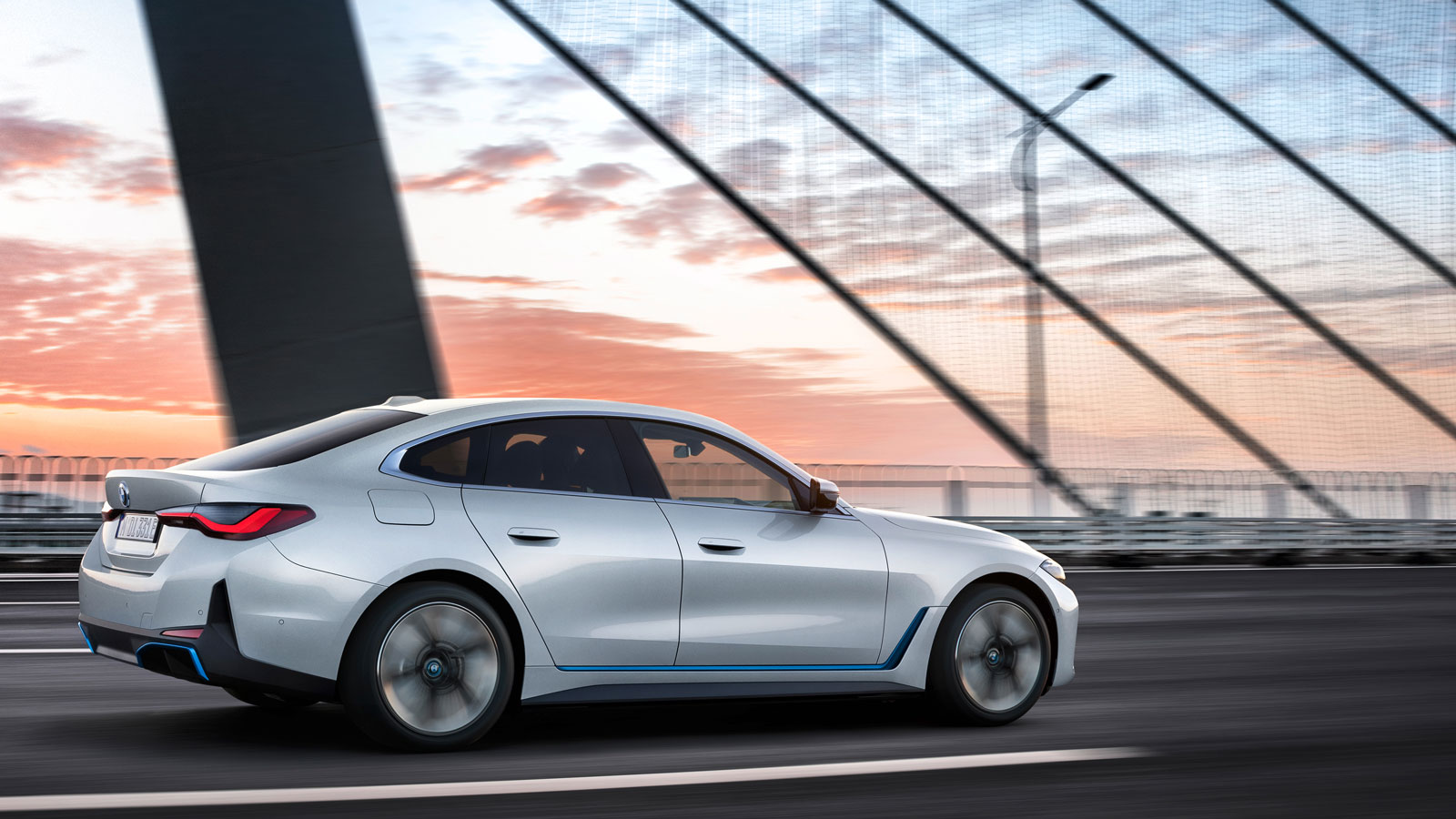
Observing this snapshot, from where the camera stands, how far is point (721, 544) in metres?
5.74

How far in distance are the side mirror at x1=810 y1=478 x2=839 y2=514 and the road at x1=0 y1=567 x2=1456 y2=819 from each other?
38.3 inches

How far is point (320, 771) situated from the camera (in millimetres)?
4918

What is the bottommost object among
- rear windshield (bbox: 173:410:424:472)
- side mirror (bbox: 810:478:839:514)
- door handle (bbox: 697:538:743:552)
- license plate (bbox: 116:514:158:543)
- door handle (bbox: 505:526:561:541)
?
door handle (bbox: 697:538:743:552)

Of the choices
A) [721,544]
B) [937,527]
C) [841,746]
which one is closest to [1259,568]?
[937,527]

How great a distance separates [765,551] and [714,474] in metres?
0.70

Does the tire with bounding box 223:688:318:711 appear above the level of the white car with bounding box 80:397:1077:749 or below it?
below

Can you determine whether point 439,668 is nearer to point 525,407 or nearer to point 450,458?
point 450,458

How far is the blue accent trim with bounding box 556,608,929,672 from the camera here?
17.9 feet

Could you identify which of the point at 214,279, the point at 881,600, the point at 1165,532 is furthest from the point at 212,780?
the point at 1165,532

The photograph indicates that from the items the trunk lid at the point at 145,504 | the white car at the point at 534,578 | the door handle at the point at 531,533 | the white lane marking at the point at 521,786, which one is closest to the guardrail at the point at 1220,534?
the white car at the point at 534,578

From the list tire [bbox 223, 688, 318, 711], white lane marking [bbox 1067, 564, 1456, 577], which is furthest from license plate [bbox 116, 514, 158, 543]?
white lane marking [bbox 1067, 564, 1456, 577]

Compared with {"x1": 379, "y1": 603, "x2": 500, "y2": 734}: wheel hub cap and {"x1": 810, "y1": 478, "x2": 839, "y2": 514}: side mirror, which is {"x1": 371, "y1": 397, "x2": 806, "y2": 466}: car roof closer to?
{"x1": 810, "y1": 478, "x2": 839, "y2": 514}: side mirror

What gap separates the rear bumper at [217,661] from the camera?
4.85 meters

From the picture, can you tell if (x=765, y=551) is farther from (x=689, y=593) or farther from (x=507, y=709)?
(x=507, y=709)
